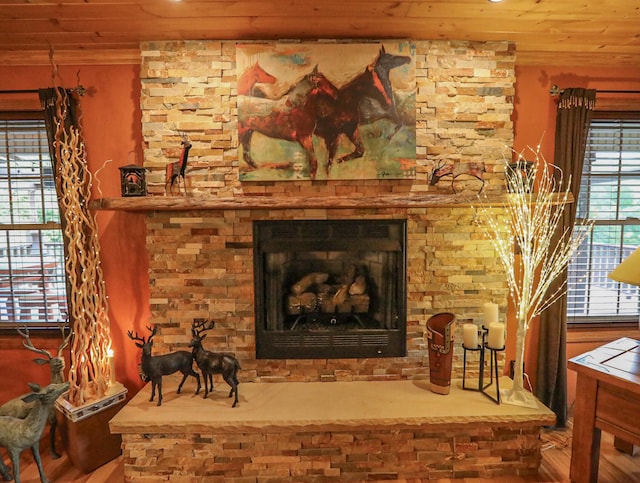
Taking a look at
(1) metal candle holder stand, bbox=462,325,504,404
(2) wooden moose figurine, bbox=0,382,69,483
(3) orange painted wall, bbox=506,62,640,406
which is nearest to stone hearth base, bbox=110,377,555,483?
(1) metal candle holder stand, bbox=462,325,504,404

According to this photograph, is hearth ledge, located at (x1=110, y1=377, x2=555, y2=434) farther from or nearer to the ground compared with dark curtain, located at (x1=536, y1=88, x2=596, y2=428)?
nearer to the ground

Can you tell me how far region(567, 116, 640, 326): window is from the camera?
→ 9.62ft

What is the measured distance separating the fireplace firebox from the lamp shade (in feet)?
3.94

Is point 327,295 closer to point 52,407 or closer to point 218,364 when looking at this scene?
point 218,364

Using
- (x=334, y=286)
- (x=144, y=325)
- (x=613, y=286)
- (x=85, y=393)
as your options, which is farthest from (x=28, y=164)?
(x=613, y=286)

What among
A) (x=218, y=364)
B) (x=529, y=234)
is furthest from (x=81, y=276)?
(x=529, y=234)

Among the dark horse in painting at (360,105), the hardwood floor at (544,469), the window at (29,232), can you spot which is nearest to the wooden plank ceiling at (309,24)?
the dark horse in painting at (360,105)

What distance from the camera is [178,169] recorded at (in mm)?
2355

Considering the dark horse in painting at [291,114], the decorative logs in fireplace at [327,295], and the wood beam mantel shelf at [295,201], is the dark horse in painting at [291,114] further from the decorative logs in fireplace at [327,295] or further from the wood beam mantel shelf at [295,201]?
the decorative logs in fireplace at [327,295]

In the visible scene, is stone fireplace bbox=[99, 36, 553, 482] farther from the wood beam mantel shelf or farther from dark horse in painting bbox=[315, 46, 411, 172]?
dark horse in painting bbox=[315, 46, 411, 172]

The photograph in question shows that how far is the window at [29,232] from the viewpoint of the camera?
280cm

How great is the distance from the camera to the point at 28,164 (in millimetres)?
2811

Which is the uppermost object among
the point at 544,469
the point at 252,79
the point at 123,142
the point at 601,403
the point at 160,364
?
the point at 252,79

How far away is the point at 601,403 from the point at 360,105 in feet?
7.29
